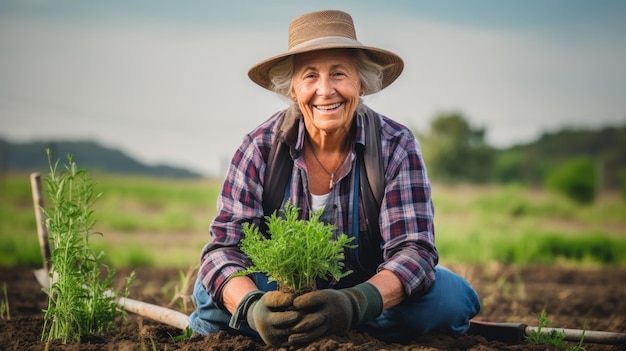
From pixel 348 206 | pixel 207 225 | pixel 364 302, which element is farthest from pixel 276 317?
pixel 207 225

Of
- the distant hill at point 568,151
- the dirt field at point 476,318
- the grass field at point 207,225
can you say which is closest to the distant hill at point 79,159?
the grass field at point 207,225

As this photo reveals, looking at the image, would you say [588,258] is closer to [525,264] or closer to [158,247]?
[525,264]

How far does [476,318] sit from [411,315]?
6.49 ft

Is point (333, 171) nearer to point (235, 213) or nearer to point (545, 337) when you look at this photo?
point (235, 213)

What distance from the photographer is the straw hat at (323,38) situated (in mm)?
3129

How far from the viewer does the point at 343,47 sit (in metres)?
3.20

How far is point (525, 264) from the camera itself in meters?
9.29

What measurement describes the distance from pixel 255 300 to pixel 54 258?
3.37 feet

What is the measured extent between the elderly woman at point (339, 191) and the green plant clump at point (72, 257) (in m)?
0.53

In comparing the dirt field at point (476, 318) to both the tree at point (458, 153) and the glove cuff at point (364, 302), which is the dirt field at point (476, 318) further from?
the tree at point (458, 153)

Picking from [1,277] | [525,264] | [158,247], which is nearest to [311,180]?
[1,277]

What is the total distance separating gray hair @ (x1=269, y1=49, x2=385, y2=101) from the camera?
3.37 m

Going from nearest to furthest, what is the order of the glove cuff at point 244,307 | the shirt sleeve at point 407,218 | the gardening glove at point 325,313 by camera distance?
the gardening glove at point 325,313 → the glove cuff at point 244,307 → the shirt sleeve at point 407,218

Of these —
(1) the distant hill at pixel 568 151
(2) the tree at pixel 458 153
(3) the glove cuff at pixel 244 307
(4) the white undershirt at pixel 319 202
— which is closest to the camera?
(3) the glove cuff at pixel 244 307
